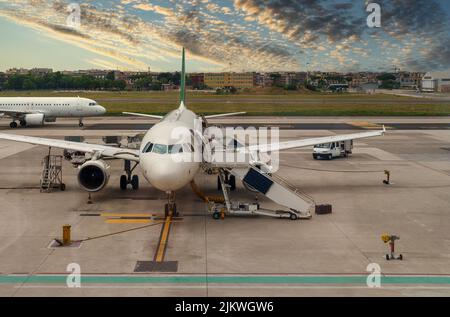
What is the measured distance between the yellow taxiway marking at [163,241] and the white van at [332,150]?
21.5m

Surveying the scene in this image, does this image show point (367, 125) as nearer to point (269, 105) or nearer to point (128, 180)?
point (269, 105)

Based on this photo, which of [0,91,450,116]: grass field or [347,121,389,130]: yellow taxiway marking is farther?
[0,91,450,116]: grass field

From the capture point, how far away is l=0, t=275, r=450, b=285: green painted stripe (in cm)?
1522

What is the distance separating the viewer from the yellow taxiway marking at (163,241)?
17.6m

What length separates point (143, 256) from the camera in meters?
17.7

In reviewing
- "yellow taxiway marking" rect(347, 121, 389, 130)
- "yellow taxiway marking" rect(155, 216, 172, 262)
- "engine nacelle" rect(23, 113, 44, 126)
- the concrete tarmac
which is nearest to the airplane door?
"engine nacelle" rect(23, 113, 44, 126)

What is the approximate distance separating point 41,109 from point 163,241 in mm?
53128

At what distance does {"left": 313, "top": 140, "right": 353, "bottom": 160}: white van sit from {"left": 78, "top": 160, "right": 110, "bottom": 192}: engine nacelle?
2060 cm

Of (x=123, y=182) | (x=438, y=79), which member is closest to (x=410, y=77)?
(x=438, y=79)

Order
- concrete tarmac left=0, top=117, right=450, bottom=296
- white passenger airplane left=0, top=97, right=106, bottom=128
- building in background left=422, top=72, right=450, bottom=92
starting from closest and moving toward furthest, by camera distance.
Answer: concrete tarmac left=0, top=117, right=450, bottom=296, building in background left=422, top=72, right=450, bottom=92, white passenger airplane left=0, top=97, right=106, bottom=128

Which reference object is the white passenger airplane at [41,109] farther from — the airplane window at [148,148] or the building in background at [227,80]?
the airplane window at [148,148]

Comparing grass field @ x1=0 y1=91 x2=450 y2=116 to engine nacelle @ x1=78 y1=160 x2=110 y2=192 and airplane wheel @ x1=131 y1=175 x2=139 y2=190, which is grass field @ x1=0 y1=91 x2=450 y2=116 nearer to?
airplane wheel @ x1=131 y1=175 x2=139 y2=190
